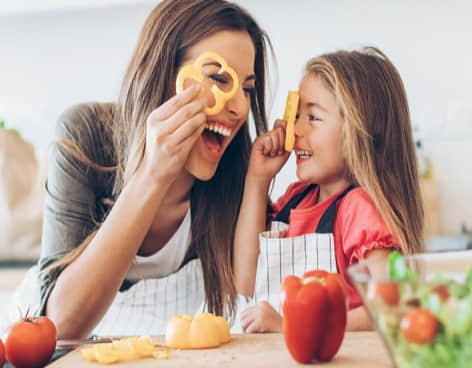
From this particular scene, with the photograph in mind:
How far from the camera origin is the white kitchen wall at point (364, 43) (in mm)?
2549

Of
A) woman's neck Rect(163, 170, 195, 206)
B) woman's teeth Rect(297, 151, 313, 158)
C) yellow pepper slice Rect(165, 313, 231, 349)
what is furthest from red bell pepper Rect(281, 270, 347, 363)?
woman's neck Rect(163, 170, 195, 206)

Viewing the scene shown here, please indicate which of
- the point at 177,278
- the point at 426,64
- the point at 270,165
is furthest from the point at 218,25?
the point at 426,64

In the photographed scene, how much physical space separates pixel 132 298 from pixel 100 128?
17.4 inches

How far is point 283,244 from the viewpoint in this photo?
4.65 ft

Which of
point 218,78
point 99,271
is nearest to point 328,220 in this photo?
point 218,78

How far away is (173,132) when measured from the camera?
1.30m

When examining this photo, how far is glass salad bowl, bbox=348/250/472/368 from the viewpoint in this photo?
602mm

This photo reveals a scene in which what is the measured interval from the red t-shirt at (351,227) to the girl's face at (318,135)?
6 cm

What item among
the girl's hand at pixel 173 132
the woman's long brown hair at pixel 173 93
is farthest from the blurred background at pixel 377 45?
the girl's hand at pixel 173 132

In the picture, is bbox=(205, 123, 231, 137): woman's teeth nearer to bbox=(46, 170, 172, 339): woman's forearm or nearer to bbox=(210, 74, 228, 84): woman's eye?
bbox=(210, 74, 228, 84): woman's eye

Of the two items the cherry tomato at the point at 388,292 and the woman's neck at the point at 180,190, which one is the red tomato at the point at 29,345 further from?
the woman's neck at the point at 180,190

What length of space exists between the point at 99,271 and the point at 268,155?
0.57 metres

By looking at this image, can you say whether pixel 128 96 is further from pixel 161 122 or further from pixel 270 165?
pixel 270 165

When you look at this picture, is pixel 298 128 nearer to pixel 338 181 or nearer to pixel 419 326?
pixel 338 181
